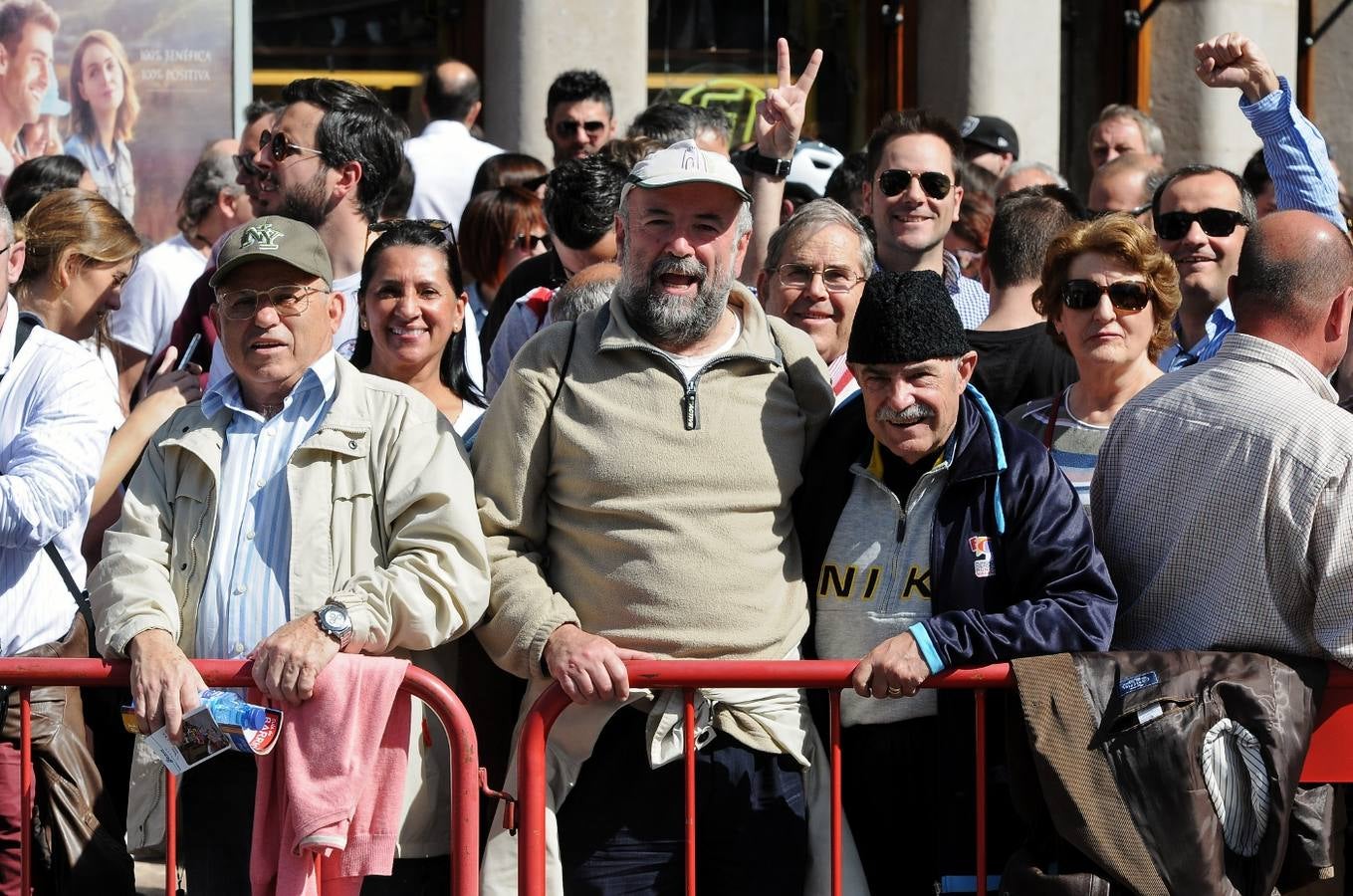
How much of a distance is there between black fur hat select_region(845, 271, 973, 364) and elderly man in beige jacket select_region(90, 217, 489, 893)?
0.95 metres

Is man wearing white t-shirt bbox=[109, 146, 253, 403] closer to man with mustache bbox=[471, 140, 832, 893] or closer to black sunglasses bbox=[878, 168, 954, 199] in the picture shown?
black sunglasses bbox=[878, 168, 954, 199]

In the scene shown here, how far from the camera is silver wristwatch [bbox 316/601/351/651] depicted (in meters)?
Result: 3.75

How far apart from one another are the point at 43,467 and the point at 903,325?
199 centimetres

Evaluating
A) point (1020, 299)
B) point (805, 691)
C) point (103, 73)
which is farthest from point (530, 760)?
point (103, 73)

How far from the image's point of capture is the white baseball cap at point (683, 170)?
4.11 m

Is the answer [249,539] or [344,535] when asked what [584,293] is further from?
[249,539]

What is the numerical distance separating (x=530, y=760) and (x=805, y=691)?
2.14 ft

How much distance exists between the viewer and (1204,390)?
396 cm

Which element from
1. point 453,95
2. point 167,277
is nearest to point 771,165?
point 167,277

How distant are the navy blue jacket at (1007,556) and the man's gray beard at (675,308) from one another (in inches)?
19.1

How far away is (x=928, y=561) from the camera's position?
12.8ft

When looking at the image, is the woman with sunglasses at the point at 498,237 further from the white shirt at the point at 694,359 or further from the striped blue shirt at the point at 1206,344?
the white shirt at the point at 694,359

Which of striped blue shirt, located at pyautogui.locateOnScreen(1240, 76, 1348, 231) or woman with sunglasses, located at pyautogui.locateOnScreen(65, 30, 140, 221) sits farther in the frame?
woman with sunglasses, located at pyautogui.locateOnScreen(65, 30, 140, 221)

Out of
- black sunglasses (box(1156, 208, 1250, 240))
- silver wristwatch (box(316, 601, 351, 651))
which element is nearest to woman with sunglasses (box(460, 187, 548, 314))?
black sunglasses (box(1156, 208, 1250, 240))
